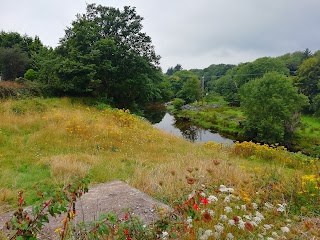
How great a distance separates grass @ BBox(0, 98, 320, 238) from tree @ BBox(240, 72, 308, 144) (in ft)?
63.8

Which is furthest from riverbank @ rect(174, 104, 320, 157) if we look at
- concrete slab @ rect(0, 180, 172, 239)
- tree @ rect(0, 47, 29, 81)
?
concrete slab @ rect(0, 180, 172, 239)

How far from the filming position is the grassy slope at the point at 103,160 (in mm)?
4836

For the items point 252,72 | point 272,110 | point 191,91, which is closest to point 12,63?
point 272,110

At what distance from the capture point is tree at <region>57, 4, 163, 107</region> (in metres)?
17.4

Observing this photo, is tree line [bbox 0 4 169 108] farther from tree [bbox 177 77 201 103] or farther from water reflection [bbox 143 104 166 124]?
tree [bbox 177 77 201 103]

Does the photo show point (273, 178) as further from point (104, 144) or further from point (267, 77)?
point (267, 77)

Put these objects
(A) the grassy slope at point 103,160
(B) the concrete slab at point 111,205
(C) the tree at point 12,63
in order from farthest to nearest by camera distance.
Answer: (C) the tree at point 12,63
(A) the grassy slope at point 103,160
(B) the concrete slab at point 111,205

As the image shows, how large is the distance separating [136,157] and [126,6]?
16.9 meters

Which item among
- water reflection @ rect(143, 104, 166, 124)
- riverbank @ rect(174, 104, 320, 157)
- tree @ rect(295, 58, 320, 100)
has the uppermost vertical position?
tree @ rect(295, 58, 320, 100)

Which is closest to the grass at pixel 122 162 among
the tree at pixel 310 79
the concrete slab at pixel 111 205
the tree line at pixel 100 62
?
the concrete slab at pixel 111 205

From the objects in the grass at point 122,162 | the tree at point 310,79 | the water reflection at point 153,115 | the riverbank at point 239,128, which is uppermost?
the tree at point 310,79

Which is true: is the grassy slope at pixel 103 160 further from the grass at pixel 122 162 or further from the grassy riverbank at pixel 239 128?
the grassy riverbank at pixel 239 128

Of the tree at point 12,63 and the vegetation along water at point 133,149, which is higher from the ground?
the tree at point 12,63

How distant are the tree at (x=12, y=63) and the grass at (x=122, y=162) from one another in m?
12.3
